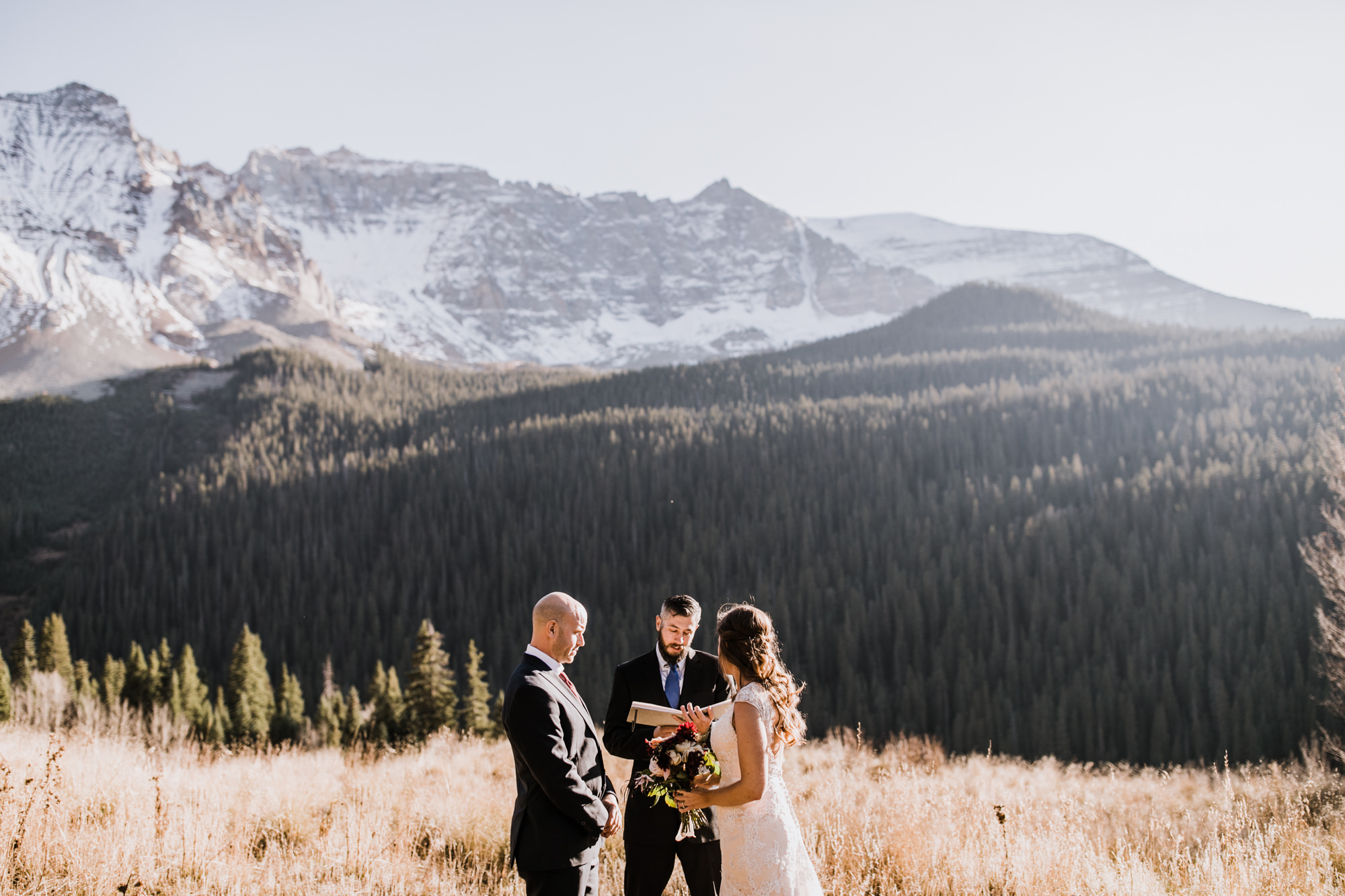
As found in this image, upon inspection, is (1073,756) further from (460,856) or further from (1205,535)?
(460,856)

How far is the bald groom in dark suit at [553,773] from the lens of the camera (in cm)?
511

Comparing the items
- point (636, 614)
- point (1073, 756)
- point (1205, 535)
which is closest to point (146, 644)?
point (636, 614)

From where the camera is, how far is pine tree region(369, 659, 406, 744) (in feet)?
142

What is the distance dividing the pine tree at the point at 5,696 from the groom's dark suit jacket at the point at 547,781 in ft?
141

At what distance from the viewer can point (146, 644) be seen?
278 feet

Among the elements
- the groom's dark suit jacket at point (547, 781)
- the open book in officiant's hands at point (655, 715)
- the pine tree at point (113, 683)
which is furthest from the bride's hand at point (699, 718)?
the pine tree at point (113, 683)

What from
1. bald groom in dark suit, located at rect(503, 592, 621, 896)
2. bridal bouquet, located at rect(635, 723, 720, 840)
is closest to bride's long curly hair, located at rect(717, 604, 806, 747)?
bridal bouquet, located at rect(635, 723, 720, 840)

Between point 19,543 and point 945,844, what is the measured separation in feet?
437

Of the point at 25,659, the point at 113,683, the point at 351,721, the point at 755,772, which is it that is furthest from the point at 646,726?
the point at 25,659

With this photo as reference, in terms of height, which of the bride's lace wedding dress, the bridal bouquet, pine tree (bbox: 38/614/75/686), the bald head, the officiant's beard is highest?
the bald head

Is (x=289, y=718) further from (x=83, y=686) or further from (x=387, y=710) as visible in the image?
(x=83, y=686)

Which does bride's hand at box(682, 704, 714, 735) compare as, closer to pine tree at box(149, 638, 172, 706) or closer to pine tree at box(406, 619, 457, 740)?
pine tree at box(406, 619, 457, 740)

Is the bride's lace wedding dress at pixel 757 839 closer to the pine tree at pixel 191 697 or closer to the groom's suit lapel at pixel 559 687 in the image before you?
the groom's suit lapel at pixel 559 687

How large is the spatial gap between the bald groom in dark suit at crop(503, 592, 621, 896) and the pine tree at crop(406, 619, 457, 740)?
34976mm
